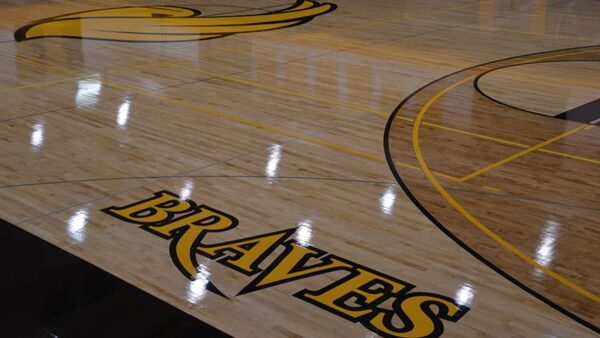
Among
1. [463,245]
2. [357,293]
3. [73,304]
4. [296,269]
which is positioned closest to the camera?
[73,304]

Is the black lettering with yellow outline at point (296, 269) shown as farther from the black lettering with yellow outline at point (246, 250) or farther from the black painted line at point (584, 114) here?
the black painted line at point (584, 114)

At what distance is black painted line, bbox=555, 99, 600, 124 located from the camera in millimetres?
11703

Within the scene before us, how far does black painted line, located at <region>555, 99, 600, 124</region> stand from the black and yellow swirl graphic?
25.8 feet

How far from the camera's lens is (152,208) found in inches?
323

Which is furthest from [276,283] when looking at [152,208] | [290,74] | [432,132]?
[290,74]

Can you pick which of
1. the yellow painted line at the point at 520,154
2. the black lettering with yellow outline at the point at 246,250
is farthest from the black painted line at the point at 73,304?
the yellow painted line at the point at 520,154

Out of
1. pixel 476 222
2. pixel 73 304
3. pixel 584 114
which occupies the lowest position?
pixel 73 304

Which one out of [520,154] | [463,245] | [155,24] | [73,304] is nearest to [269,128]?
[520,154]

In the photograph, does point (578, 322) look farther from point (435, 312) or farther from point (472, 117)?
point (472, 117)

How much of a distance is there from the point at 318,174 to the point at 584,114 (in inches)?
190

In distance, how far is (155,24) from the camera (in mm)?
18406

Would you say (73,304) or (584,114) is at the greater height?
(584,114)

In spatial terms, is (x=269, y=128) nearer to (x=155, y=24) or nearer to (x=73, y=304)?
(x=73, y=304)

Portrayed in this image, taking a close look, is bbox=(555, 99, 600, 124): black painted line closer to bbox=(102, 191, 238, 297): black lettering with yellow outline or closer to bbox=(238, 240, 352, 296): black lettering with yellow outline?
bbox=(238, 240, 352, 296): black lettering with yellow outline
